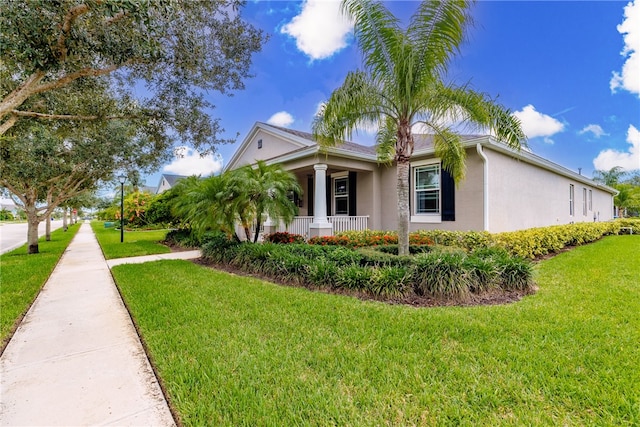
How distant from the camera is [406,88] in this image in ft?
20.6

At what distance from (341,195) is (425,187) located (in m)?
3.79

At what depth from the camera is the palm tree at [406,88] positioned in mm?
6145

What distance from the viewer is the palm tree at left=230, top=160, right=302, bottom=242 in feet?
28.1

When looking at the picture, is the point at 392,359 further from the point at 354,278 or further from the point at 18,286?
the point at 18,286

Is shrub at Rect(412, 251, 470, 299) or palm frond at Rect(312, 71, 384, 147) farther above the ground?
palm frond at Rect(312, 71, 384, 147)

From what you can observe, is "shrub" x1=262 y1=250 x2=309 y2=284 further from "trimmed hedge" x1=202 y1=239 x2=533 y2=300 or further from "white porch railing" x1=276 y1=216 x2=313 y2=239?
"white porch railing" x1=276 y1=216 x2=313 y2=239

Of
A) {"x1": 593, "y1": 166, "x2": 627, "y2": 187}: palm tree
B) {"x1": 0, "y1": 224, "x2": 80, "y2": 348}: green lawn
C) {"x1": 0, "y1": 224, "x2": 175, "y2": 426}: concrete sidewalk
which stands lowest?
{"x1": 0, "y1": 224, "x2": 175, "y2": 426}: concrete sidewalk

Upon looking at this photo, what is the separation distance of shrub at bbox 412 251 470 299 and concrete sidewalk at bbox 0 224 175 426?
4.32 m

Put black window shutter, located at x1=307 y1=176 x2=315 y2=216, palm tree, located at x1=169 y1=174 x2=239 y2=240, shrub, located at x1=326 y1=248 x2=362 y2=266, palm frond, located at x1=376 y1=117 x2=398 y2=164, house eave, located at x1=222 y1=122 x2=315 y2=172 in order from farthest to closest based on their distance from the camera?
black window shutter, located at x1=307 y1=176 x2=315 y2=216 < house eave, located at x1=222 y1=122 x2=315 y2=172 < palm frond, located at x1=376 y1=117 x2=398 y2=164 < palm tree, located at x1=169 y1=174 x2=239 y2=240 < shrub, located at x1=326 y1=248 x2=362 y2=266

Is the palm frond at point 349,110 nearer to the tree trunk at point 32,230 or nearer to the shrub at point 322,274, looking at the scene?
the shrub at point 322,274

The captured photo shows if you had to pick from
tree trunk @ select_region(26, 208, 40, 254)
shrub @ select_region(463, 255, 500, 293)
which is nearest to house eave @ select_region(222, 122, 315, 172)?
shrub @ select_region(463, 255, 500, 293)

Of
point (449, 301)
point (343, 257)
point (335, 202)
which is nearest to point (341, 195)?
point (335, 202)

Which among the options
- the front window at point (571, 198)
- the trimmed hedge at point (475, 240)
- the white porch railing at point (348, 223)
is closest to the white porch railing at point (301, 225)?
the white porch railing at point (348, 223)

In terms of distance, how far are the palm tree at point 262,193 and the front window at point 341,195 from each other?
4.12 m
